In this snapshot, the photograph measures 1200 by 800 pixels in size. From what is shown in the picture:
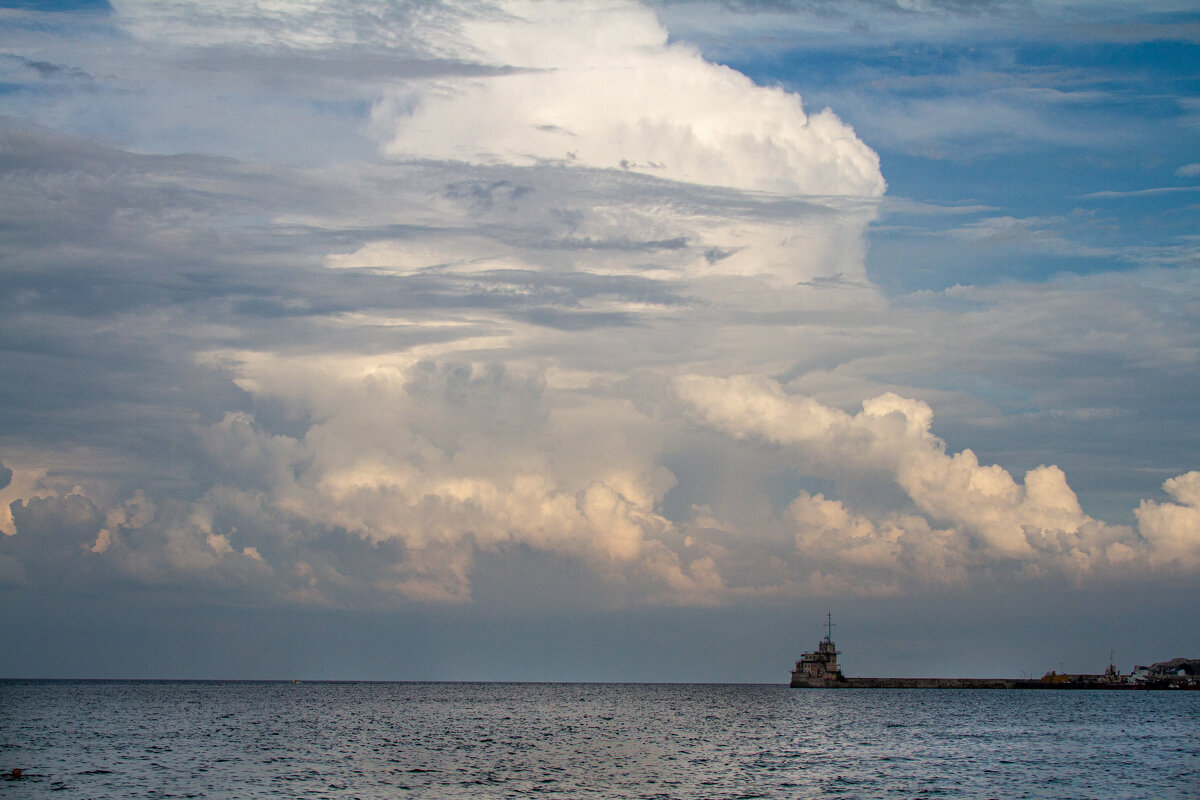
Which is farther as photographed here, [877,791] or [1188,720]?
[1188,720]

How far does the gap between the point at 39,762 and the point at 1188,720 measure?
458ft

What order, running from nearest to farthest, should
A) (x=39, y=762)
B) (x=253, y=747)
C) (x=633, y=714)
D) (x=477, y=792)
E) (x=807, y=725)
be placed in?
(x=477, y=792) → (x=39, y=762) → (x=253, y=747) → (x=807, y=725) → (x=633, y=714)

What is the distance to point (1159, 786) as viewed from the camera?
6819 centimetres

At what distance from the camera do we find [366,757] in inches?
3494

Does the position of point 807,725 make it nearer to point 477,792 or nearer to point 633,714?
point 633,714

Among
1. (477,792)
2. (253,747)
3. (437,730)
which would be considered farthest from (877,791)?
(437,730)

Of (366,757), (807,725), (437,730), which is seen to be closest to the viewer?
(366,757)

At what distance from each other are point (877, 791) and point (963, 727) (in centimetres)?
7228

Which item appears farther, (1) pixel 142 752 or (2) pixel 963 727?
(2) pixel 963 727

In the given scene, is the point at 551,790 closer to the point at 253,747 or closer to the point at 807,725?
the point at 253,747

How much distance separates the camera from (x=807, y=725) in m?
135

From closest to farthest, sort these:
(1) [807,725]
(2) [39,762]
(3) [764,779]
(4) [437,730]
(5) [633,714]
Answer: (3) [764,779]
(2) [39,762]
(4) [437,730]
(1) [807,725]
(5) [633,714]

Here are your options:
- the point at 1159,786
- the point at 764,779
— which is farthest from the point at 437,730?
the point at 1159,786

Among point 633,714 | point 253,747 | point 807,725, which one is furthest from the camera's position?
point 633,714
